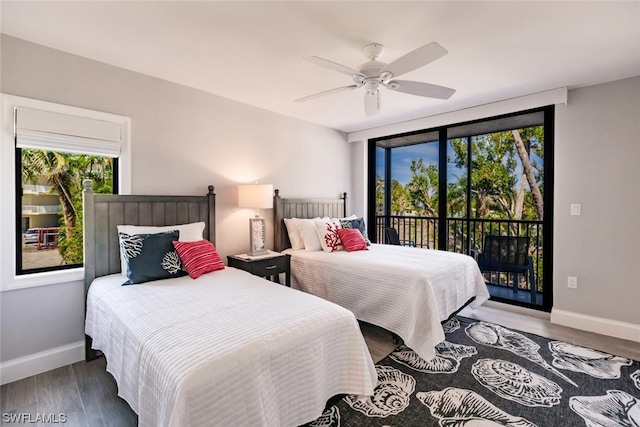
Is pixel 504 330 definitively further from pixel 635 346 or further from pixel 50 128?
pixel 50 128

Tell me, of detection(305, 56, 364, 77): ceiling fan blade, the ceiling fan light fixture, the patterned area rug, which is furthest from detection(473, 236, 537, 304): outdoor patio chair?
detection(305, 56, 364, 77): ceiling fan blade

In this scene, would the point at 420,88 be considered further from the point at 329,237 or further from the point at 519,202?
the point at 519,202

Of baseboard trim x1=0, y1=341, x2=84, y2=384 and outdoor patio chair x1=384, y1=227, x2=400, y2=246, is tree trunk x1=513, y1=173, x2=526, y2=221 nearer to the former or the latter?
outdoor patio chair x1=384, y1=227, x2=400, y2=246

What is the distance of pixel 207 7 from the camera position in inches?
73.1

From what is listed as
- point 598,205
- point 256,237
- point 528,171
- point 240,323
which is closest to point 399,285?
point 240,323

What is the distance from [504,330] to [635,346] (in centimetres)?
103

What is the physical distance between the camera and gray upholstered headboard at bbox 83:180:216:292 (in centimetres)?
252

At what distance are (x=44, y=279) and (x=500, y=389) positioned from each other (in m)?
3.48

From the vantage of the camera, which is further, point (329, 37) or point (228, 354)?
point (329, 37)

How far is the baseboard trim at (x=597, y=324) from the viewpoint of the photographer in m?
2.90

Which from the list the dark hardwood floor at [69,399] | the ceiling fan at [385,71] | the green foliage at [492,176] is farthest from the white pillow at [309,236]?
the dark hardwood floor at [69,399]

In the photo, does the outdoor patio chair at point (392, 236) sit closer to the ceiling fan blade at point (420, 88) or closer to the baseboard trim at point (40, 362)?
the ceiling fan blade at point (420, 88)

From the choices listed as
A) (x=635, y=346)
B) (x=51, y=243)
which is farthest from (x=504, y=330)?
(x=51, y=243)

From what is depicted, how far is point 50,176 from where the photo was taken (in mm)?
2543
